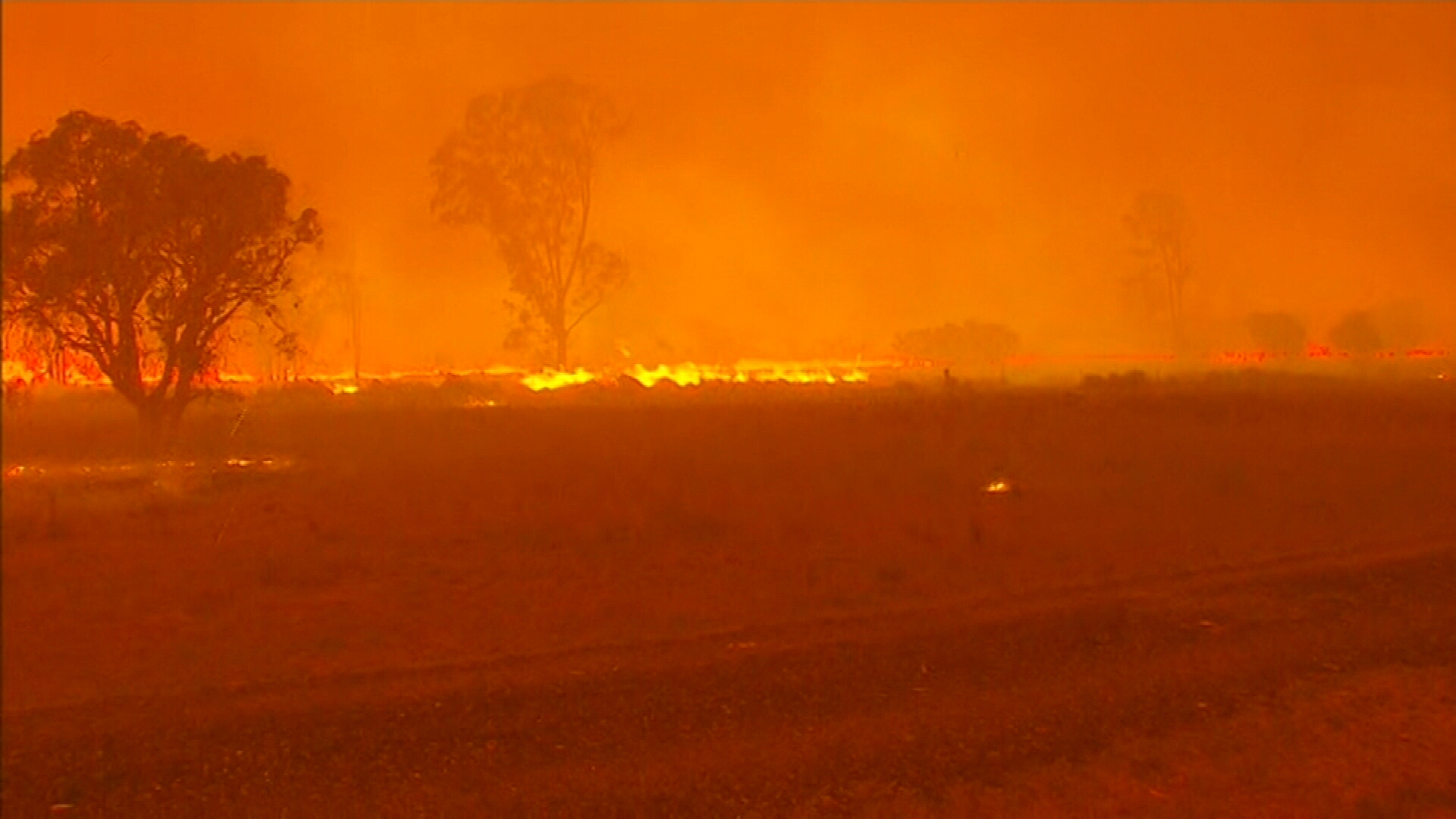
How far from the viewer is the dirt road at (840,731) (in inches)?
249

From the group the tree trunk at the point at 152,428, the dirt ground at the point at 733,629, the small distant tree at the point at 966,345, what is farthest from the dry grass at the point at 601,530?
the small distant tree at the point at 966,345

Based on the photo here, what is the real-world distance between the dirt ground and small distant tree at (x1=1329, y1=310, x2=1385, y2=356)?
1254 centimetres

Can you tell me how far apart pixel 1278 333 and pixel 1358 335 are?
14.4 metres

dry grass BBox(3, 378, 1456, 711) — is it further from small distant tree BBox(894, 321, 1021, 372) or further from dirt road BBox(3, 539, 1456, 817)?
small distant tree BBox(894, 321, 1021, 372)

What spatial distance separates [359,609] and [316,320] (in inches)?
1386

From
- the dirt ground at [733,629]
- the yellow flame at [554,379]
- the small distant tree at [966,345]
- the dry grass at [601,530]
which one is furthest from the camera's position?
the small distant tree at [966,345]

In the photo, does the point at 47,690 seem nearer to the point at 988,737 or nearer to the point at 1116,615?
the point at 988,737

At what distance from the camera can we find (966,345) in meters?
63.2

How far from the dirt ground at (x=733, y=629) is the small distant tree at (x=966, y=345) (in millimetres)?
40887

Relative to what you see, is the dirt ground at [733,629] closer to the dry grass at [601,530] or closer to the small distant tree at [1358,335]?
the dry grass at [601,530]

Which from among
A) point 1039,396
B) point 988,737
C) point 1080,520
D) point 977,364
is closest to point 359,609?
point 988,737

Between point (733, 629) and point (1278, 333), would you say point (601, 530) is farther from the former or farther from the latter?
point (1278, 333)

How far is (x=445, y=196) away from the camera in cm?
4434

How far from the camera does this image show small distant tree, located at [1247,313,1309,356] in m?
45.4
